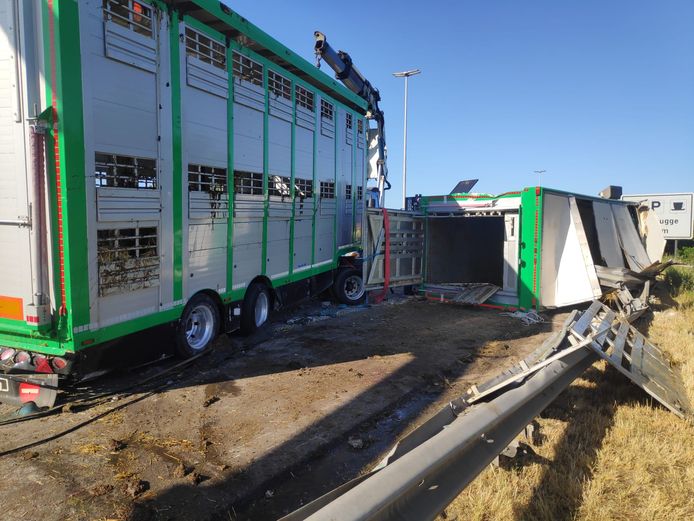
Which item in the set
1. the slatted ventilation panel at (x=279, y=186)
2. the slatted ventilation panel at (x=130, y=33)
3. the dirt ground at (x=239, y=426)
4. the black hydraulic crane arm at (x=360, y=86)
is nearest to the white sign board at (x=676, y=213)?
the black hydraulic crane arm at (x=360, y=86)

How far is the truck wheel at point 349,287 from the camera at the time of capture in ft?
33.4

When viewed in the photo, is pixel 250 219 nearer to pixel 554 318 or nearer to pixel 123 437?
pixel 123 437

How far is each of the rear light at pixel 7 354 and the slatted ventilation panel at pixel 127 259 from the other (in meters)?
0.91

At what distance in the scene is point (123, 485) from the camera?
3320 mm

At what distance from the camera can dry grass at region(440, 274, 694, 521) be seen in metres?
2.86

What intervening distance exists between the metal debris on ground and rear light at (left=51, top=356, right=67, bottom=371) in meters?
7.14

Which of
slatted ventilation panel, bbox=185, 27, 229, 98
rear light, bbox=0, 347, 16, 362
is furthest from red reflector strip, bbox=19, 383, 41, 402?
slatted ventilation panel, bbox=185, 27, 229, 98

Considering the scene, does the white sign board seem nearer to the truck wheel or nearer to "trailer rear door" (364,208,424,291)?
"trailer rear door" (364,208,424,291)

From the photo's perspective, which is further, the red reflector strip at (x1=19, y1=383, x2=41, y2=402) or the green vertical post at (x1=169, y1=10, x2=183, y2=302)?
the green vertical post at (x1=169, y1=10, x2=183, y2=302)

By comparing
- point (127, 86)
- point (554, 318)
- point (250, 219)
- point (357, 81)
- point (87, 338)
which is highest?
point (357, 81)

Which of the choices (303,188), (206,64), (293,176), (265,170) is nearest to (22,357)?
(206,64)

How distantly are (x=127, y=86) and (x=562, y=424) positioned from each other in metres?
4.93

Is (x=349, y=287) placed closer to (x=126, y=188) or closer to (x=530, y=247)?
(x=530, y=247)

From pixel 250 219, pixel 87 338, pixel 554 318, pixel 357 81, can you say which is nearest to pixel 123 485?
pixel 87 338
